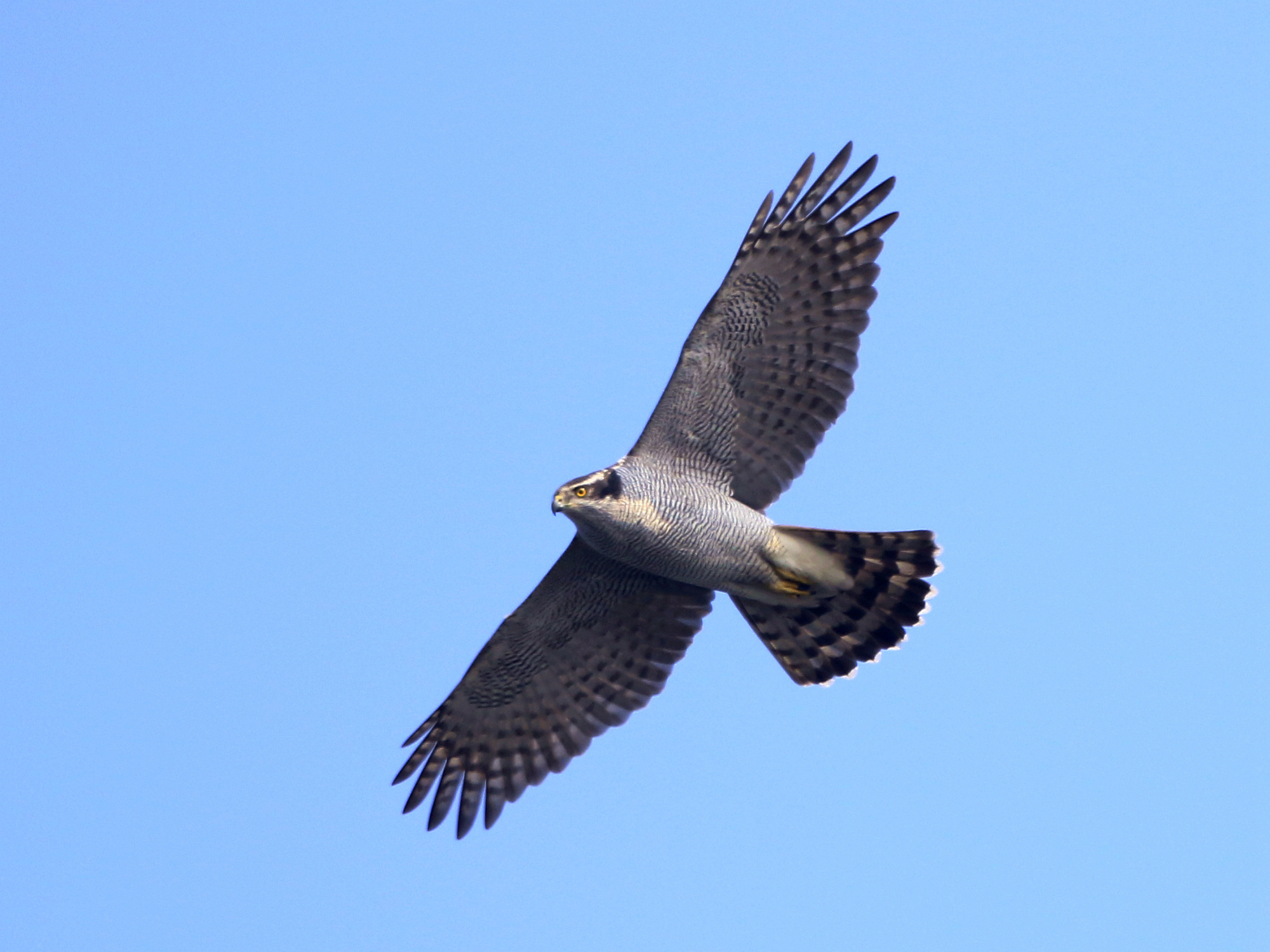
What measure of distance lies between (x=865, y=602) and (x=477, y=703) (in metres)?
3.30

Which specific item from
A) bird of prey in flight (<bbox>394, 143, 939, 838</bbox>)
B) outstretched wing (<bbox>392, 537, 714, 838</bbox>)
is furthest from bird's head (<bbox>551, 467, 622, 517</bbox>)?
outstretched wing (<bbox>392, 537, 714, 838</bbox>)

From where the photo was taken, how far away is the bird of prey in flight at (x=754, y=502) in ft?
40.1

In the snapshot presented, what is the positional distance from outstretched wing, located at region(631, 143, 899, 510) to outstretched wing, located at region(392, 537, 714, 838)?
1.25m

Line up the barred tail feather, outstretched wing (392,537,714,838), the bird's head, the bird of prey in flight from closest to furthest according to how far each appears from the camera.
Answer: the bird's head
the bird of prey in flight
the barred tail feather
outstretched wing (392,537,714,838)

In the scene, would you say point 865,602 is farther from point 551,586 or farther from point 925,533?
point 551,586

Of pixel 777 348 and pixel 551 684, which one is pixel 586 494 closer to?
pixel 777 348

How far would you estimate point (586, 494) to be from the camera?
1169cm

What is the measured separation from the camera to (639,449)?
12.4 meters

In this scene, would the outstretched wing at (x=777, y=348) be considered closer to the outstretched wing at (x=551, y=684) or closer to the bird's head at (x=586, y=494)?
the bird's head at (x=586, y=494)

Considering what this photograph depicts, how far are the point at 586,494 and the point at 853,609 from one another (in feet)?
8.26

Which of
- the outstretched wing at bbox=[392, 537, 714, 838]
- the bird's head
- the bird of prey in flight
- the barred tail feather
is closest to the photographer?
the bird's head

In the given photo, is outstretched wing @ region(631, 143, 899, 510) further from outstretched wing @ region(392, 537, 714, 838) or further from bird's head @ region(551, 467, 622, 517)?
outstretched wing @ region(392, 537, 714, 838)

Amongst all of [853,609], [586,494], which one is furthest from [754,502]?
[586,494]

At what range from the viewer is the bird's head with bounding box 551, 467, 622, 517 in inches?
457
